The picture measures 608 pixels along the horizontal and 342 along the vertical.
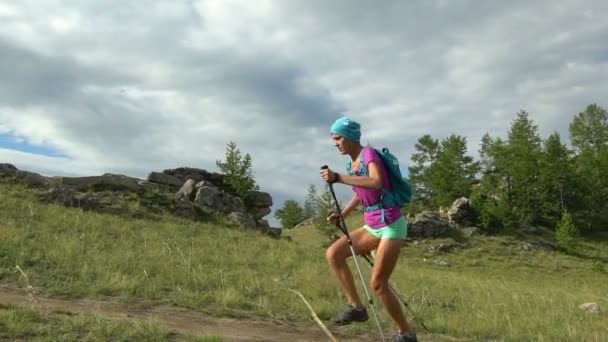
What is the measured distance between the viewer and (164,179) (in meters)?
33.6

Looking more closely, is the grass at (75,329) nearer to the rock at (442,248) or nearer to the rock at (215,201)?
the rock at (215,201)

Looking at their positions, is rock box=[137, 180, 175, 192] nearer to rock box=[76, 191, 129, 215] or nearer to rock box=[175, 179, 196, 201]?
rock box=[175, 179, 196, 201]

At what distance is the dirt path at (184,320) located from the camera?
559 centimetres

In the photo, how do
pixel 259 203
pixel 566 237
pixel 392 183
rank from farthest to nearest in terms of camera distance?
pixel 566 237, pixel 259 203, pixel 392 183

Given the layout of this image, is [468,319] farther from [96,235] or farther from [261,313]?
[96,235]

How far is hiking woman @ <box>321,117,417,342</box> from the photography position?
16.4 feet

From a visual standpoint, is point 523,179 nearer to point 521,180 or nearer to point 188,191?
point 521,180

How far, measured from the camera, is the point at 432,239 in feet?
156

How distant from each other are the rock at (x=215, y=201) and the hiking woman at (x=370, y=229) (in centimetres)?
2335

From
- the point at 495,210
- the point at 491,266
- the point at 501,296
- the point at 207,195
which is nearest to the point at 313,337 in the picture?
the point at 501,296

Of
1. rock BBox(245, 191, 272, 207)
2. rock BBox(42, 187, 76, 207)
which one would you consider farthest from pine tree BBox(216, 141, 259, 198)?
rock BBox(42, 187, 76, 207)

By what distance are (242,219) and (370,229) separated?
22.6 metres

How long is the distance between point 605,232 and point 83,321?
2674 inches

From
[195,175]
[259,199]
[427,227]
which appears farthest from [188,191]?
[427,227]
